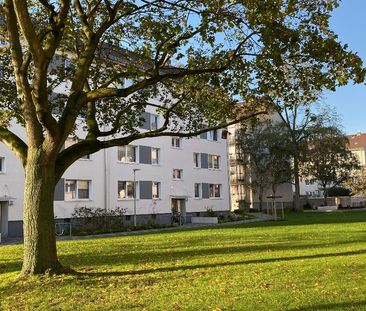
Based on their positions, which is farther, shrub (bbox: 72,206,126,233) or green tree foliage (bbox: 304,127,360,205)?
green tree foliage (bbox: 304,127,360,205)

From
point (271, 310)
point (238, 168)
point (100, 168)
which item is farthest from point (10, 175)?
point (238, 168)

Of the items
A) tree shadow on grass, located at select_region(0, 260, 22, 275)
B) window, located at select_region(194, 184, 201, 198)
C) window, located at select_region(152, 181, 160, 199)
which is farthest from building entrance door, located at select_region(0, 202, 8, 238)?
window, located at select_region(194, 184, 201, 198)

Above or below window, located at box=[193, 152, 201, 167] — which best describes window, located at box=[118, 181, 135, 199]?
below

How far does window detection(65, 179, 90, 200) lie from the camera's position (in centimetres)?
3644

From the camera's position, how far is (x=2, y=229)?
31.9 meters

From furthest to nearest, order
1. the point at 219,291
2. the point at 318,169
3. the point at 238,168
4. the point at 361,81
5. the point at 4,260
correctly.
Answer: the point at 238,168, the point at 318,169, the point at 4,260, the point at 361,81, the point at 219,291

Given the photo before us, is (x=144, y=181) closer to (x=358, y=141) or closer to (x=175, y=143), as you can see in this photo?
(x=175, y=143)

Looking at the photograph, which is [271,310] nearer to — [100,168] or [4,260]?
[4,260]

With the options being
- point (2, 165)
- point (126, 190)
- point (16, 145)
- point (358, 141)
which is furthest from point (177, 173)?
point (358, 141)

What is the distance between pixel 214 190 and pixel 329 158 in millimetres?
20710

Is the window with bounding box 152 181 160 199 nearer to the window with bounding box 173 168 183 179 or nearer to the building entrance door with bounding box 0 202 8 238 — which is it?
the window with bounding box 173 168 183 179

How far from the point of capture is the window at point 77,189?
1435 inches

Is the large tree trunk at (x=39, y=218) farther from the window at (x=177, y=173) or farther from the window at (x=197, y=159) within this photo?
the window at (x=197, y=159)

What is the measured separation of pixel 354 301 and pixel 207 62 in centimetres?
886
